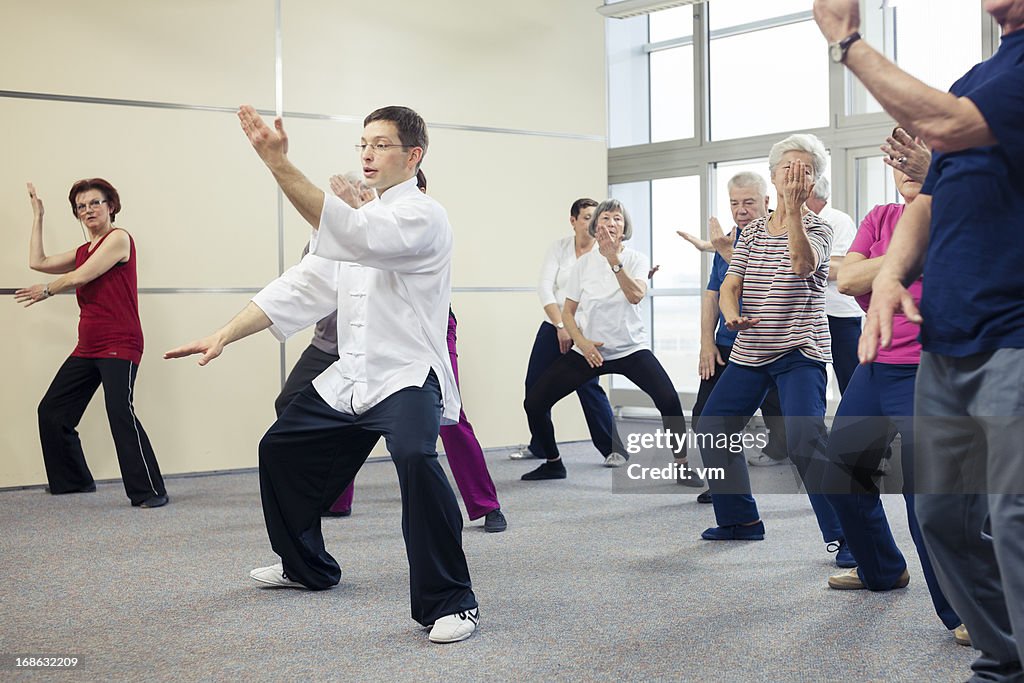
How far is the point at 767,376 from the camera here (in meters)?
3.47

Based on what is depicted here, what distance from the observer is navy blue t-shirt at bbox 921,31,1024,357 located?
5.33 feet

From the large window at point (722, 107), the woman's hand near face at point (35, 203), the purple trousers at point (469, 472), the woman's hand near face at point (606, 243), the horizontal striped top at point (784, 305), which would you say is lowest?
the purple trousers at point (469, 472)

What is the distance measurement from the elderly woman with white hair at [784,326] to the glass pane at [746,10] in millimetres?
3960

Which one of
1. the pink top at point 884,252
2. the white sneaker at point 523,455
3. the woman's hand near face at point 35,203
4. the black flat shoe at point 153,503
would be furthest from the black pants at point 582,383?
the woman's hand near face at point 35,203

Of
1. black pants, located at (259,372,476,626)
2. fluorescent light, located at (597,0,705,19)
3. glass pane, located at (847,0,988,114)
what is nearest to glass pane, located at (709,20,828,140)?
glass pane, located at (847,0,988,114)

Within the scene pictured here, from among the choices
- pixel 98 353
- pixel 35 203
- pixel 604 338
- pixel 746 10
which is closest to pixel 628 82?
pixel 746 10

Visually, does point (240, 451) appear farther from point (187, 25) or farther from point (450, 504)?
point (450, 504)

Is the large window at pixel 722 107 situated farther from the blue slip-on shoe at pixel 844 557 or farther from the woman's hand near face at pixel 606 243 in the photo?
the blue slip-on shoe at pixel 844 557

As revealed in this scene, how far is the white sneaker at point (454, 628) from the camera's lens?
2.56 m

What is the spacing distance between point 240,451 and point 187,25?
2.36 metres

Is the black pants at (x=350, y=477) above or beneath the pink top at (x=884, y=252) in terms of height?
beneath

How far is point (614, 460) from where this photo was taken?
5676 millimetres

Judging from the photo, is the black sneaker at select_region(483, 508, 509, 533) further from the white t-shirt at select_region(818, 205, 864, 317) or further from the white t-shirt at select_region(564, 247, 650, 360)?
the white t-shirt at select_region(818, 205, 864, 317)

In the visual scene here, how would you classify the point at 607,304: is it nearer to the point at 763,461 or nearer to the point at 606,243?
the point at 606,243
